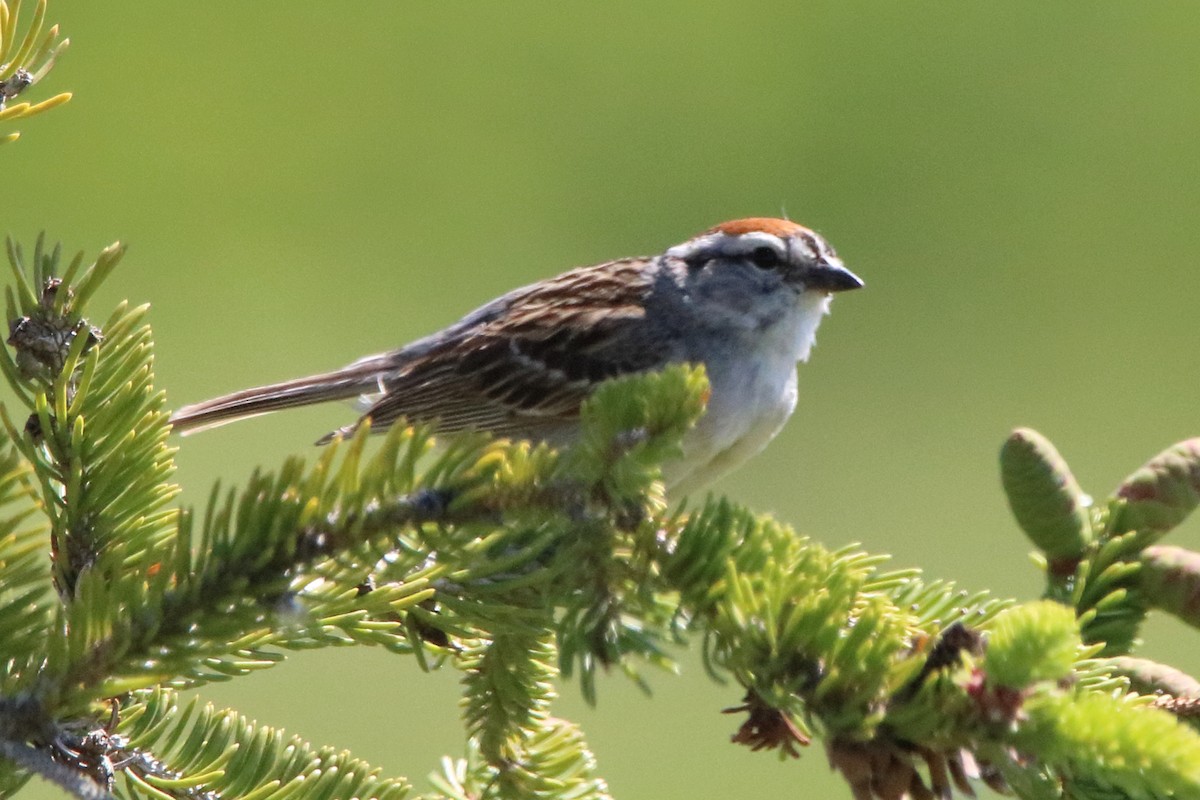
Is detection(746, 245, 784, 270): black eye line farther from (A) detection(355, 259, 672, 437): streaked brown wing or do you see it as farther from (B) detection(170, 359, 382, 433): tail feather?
(B) detection(170, 359, 382, 433): tail feather

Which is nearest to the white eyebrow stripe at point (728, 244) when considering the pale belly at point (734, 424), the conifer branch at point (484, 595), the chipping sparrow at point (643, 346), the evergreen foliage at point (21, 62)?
the chipping sparrow at point (643, 346)

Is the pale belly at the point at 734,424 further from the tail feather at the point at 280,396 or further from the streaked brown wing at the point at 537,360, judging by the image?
the tail feather at the point at 280,396

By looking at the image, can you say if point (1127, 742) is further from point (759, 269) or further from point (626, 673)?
point (759, 269)

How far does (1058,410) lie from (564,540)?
5.57m

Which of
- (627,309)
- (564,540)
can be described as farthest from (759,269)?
(564,540)

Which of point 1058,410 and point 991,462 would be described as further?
point 1058,410

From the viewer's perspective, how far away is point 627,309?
113 inches

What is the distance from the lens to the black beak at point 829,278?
2.73 metres

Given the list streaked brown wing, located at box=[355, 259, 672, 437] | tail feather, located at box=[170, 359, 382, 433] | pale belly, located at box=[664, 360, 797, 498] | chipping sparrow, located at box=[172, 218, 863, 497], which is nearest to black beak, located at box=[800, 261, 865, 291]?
chipping sparrow, located at box=[172, 218, 863, 497]

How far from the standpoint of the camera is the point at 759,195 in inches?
264

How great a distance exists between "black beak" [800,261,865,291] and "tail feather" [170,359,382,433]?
95 centimetres

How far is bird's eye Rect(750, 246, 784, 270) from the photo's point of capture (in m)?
2.80

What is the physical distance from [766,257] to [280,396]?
38.7 inches

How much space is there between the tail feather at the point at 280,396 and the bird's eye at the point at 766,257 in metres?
→ 0.85
